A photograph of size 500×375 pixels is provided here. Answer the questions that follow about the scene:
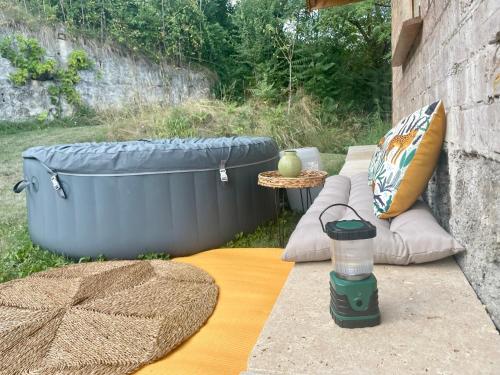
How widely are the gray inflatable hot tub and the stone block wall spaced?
1.43 m

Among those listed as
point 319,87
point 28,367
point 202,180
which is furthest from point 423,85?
point 319,87

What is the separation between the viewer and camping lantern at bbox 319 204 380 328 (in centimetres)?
93

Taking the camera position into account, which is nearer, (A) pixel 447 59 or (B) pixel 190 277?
(A) pixel 447 59

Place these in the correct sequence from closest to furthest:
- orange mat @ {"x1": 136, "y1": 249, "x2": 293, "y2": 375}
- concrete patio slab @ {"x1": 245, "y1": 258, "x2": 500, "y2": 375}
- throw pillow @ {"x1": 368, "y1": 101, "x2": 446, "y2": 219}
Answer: concrete patio slab @ {"x1": 245, "y1": 258, "x2": 500, "y2": 375} < orange mat @ {"x1": 136, "y1": 249, "x2": 293, "y2": 375} < throw pillow @ {"x1": 368, "y1": 101, "x2": 446, "y2": 219}

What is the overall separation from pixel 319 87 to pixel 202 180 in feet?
22.4

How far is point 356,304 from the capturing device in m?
0.92

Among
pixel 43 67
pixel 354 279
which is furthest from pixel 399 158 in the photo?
pixel 43 67

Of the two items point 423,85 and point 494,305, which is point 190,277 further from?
point 423,85

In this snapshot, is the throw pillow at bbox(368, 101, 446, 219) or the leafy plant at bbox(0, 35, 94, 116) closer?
the throw pillow at bbox(368, 101, 446, 219)

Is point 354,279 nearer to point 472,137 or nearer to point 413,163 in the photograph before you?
point 472,137

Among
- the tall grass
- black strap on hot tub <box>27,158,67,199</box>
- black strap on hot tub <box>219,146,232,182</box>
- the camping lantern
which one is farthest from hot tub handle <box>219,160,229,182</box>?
the tall grass

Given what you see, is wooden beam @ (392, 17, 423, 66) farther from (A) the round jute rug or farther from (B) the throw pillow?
(A) the round jute rug

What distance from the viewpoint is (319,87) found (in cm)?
886

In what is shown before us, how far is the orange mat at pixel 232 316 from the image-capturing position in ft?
4.04
